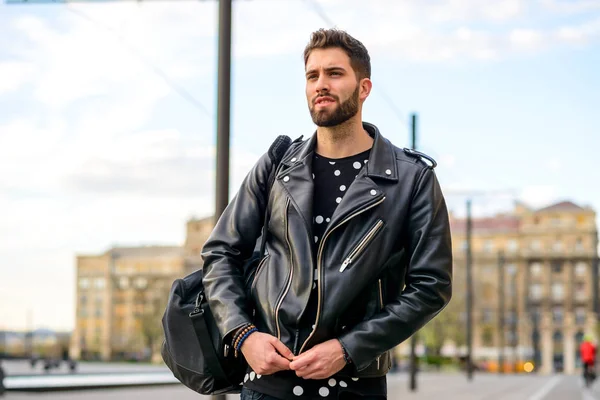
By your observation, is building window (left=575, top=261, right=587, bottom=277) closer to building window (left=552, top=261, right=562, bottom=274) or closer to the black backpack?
building window (left=552, top=261, right=562, bottom=274)

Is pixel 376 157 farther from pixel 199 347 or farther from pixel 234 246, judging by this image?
pixel 199 347

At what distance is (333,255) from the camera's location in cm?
273

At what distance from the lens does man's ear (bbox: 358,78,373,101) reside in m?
2.91

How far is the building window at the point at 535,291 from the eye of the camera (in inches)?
4545

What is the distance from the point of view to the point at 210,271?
9.49ft

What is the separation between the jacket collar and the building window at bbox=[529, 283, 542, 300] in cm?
11510

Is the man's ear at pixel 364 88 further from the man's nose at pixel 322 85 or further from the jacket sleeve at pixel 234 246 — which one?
the jacket sleeve at pixel 234 246

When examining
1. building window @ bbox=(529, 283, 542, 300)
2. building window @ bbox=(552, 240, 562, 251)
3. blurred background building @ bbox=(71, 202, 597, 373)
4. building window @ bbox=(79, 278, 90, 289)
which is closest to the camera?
blurred background building @ bbox=(71, 202, 597, 373)

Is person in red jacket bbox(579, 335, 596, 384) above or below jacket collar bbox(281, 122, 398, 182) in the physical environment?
below

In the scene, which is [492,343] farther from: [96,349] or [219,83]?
[219,83]

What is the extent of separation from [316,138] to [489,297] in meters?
113

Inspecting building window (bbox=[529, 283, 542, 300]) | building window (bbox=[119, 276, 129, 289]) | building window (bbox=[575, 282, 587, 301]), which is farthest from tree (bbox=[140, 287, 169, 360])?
building window (bbox=[575, 282, 587, 301])

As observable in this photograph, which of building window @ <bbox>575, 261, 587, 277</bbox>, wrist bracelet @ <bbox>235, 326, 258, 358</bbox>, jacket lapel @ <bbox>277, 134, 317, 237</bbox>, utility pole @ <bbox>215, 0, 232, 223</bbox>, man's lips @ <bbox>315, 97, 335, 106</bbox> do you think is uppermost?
utility pole @ <bbox>215, 0, 232, 223</bbox>

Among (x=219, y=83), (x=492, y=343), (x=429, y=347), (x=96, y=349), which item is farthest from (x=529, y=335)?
(x=219, y=83)
